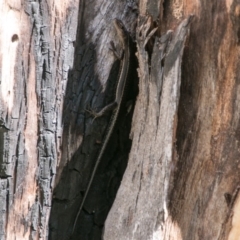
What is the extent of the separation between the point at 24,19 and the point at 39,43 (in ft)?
0.33

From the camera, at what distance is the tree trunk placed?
58.6 inches

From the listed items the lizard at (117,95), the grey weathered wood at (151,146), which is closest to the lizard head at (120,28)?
the lizard at (117,95)

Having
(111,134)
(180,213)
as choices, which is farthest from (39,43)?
(180,213)

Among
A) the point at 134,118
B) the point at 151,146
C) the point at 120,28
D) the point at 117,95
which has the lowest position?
the point at 151,146

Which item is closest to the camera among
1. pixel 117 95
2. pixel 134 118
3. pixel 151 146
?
pixel 151 146

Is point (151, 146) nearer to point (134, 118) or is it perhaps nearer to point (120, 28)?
point (134, 118)

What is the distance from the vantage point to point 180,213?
5.13ft

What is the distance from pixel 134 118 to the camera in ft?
5.69

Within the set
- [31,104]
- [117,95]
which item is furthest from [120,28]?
[31,104]

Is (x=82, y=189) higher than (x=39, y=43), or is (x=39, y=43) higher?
(x=39, y=43)

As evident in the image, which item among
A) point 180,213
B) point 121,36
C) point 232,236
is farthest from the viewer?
point 121,36

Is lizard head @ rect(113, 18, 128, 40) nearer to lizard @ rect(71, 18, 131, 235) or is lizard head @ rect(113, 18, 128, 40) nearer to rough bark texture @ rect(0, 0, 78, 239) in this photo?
lizard @ rect(71, 18, 131, 235)

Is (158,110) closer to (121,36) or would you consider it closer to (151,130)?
(151,130)

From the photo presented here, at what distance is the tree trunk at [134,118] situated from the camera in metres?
1.49
